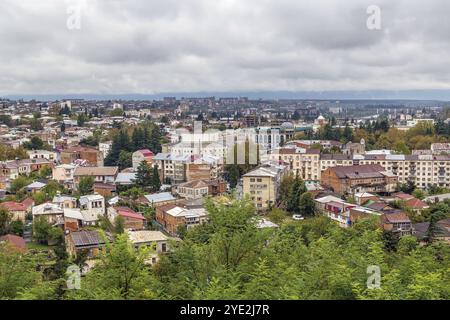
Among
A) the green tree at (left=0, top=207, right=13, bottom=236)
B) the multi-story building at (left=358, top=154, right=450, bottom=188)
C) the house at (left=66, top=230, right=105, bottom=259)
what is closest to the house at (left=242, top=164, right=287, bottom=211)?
the house at (left=66, top=230, right=105, bottom=259)

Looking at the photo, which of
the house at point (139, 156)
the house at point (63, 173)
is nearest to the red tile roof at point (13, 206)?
the house at point (63, 173)

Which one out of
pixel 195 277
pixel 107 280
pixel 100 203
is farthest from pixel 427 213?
pixel 107 280

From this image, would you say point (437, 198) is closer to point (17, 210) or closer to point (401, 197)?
point (401, 197)

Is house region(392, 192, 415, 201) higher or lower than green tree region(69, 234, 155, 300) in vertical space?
lower

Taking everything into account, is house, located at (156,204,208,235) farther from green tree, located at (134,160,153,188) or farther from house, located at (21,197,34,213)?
green tree, located at (134,160,153,188)

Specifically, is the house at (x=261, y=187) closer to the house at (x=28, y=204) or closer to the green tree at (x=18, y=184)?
the house at (x=28, y=204)

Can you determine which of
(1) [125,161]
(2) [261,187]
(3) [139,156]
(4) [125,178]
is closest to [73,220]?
(4) [125,178]
